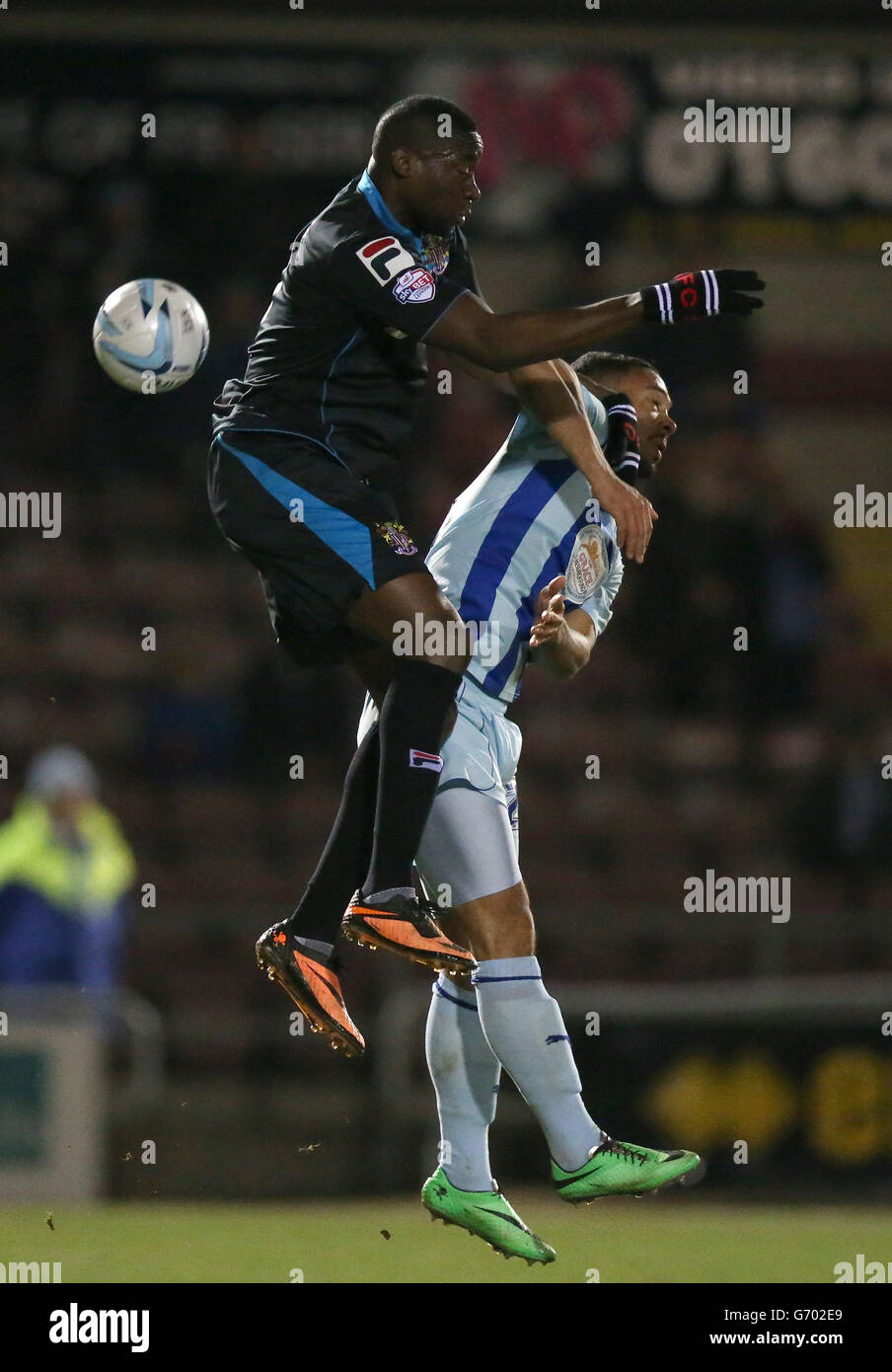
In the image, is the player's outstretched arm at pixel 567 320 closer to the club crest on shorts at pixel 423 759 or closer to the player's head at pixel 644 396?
the player's head at pixel 644 396

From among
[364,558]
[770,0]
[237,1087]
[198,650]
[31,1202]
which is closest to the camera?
[364,558]

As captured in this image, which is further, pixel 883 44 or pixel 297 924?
pixel 883 44

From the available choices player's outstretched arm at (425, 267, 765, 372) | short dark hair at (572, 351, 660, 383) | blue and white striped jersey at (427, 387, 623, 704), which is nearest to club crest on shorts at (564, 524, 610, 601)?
blue and white striped jersey at (427, 387, 623, 704)

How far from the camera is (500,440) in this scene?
13.3 metres

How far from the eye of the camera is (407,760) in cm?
490

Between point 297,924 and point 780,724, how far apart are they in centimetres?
818

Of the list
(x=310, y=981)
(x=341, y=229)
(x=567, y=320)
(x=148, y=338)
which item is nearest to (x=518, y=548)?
(x=567, y=320)

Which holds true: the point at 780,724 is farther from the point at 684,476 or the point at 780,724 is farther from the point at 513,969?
the point at 513,969

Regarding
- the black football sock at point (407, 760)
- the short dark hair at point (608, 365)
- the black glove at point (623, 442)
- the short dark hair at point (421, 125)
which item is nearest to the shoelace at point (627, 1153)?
the black football sock at point (407, 760)

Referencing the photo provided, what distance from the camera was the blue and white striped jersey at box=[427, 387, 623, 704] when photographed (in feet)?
17.5

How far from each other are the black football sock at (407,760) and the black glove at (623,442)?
0.76m

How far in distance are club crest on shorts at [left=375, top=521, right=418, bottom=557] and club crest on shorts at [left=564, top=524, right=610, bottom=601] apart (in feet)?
2.01

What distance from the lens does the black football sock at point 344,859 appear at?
511cm

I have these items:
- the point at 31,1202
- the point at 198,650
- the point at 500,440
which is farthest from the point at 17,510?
the point at 31,1202
